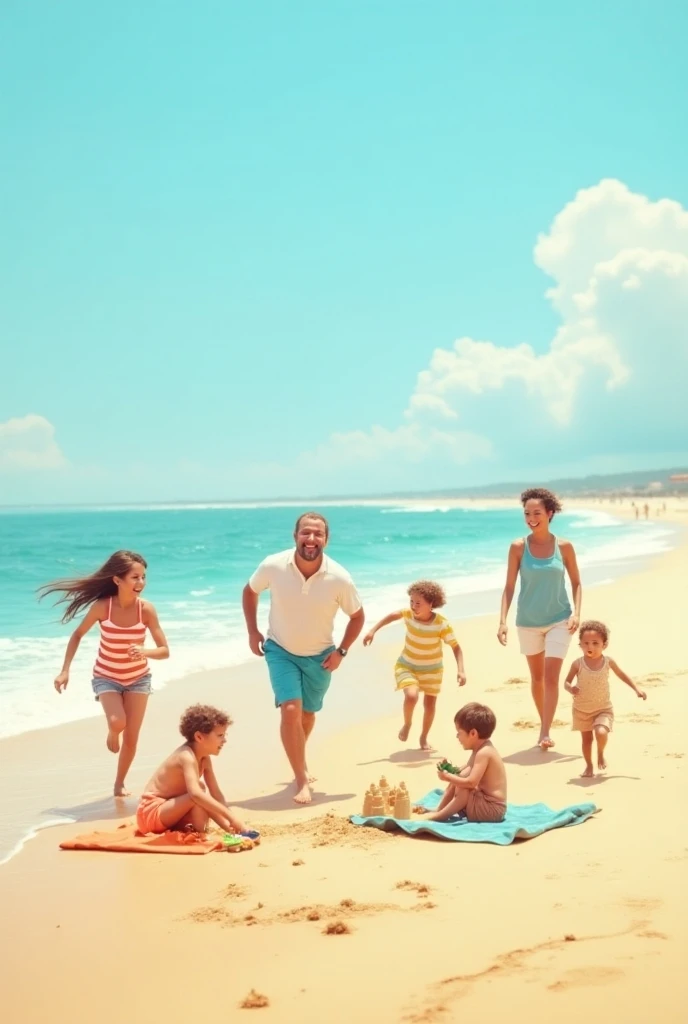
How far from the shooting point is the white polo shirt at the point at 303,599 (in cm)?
657

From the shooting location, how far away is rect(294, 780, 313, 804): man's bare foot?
20.9 feet

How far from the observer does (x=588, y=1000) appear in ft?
10.8

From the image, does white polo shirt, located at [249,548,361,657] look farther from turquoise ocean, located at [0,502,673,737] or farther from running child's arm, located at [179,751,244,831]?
turquoise ocean, located at [0,502,673,737]

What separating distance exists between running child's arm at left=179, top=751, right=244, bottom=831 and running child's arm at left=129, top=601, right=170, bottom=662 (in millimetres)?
1187

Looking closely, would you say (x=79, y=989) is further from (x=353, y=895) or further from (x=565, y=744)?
(x=565, y=744)

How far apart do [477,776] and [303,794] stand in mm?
1339

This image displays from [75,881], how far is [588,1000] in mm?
2737

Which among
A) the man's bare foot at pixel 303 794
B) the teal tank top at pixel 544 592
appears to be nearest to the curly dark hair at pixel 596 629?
the teal tank top at pixel 544 592

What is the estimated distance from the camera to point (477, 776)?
5656mm

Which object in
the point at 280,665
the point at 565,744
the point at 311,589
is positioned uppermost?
the point at 311,589

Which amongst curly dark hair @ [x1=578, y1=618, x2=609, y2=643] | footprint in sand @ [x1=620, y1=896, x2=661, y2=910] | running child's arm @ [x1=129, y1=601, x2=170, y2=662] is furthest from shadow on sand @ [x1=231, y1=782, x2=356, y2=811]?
footprint in sand @ [x1=620, y1=896, x2=661, y2=910]

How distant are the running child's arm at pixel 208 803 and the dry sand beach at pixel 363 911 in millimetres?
247

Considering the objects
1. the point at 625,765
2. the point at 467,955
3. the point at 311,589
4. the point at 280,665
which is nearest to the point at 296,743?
the point at 280,665

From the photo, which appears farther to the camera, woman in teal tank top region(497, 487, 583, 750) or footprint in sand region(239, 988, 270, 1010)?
woman in teal tank top region(497, 487, 583, 750)
